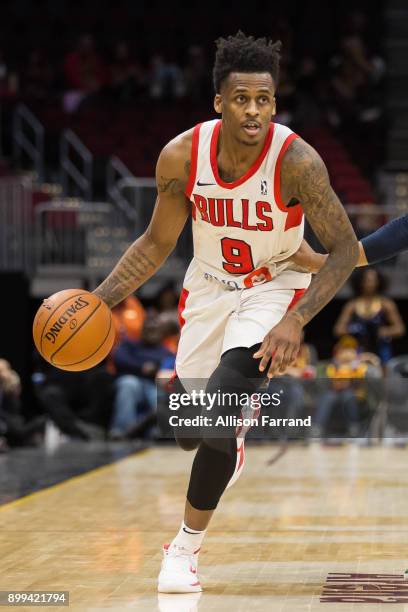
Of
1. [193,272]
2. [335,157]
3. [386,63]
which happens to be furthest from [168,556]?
[386,63]

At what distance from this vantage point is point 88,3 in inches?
761

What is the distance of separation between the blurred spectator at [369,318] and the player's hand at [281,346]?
7.78m

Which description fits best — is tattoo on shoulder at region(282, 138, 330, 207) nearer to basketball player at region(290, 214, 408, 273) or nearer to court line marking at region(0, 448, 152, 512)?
A: basketball player at region(290, 214, 408, 273)

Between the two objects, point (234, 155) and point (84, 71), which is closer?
point (234, 155)

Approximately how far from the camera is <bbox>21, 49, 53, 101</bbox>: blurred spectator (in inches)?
672

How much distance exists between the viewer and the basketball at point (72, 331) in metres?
4.23

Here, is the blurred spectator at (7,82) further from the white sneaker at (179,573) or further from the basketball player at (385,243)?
the white sneaker at (179,573)

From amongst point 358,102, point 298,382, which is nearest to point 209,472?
point 298,382

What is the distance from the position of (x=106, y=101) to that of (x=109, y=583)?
1325 cm

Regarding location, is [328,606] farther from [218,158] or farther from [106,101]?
[106,101]

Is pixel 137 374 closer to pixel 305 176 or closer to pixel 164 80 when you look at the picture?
pixel 164 80

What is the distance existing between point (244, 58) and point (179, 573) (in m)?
1.76

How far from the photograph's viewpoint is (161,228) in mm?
4500

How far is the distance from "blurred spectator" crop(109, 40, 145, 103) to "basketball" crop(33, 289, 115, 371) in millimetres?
12983
